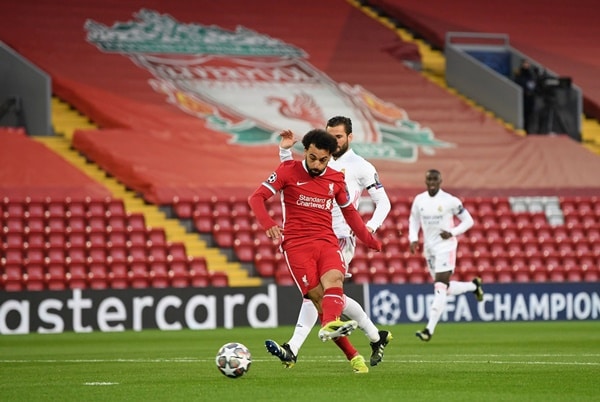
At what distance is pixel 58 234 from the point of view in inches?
984

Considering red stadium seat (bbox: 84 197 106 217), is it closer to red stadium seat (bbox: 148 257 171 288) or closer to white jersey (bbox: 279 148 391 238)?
red stadium seat (bbox: 148 257 171 288)

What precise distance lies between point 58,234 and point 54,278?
1287 mm

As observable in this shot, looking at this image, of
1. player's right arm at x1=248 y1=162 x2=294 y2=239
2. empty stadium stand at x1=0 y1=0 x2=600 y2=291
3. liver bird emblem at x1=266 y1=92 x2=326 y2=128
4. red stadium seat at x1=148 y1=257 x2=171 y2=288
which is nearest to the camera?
player's right arm at x1=248 y1=162 x2=294 y2=239

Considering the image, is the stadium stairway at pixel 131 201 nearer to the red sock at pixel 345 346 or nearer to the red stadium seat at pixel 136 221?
the red stadium seat at pixel 136 221

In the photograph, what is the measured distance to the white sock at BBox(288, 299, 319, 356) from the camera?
11.7m

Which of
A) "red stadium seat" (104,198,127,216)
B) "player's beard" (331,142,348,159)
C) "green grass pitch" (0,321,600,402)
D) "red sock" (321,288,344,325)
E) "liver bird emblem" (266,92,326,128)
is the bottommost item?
"green grass pitch" (0,321,600,402)

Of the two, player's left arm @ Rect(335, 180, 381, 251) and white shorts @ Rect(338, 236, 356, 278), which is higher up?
player's left arm @ Rect(335, 180, 381, 251)

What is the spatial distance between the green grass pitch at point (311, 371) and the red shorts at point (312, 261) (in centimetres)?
83

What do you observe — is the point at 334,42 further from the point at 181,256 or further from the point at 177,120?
the point at 181,256

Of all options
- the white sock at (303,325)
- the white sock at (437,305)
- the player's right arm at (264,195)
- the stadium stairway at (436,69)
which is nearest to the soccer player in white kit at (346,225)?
the white sock at (303,325)

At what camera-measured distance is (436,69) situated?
118 feet

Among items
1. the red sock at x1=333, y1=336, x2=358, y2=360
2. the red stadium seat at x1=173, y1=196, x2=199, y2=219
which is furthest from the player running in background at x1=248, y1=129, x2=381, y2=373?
the red stadium seat at x1=173, y1=196, x2=199, y2=219

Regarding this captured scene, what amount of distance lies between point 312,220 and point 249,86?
20987mm

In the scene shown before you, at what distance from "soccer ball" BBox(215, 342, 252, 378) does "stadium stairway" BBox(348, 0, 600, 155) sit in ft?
74.8
